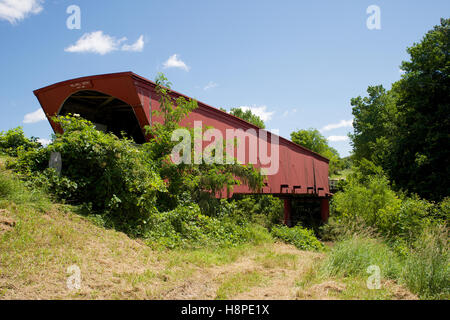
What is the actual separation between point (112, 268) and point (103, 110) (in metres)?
8.18

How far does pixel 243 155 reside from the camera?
12602 millimetres

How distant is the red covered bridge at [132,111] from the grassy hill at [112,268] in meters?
3.71

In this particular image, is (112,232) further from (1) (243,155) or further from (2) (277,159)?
(2) (277,159)

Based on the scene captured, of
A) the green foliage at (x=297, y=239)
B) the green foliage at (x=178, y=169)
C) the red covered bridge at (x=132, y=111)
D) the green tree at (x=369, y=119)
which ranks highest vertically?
the green tree at (x=369, y=119)

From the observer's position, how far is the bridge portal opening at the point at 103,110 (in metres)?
10.2

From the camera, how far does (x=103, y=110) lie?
11516mm

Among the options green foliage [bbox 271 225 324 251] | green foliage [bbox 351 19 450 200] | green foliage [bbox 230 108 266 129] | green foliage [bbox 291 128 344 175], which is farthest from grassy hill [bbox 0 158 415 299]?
green foliage [bbox 291 128 344 175]

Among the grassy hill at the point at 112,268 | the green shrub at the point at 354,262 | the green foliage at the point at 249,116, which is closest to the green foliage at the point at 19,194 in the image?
the grassy hill at the point at 112,268

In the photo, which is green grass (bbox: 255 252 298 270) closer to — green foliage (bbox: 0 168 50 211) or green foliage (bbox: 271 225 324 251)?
green foliage (bbox: 271 225 324 251)

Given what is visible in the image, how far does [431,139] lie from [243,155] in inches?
520

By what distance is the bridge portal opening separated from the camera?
33.5 feet

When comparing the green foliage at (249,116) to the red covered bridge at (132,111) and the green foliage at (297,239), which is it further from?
the green foliage at (297,239)

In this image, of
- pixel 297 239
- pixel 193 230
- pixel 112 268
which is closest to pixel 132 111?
pixel 193 230
